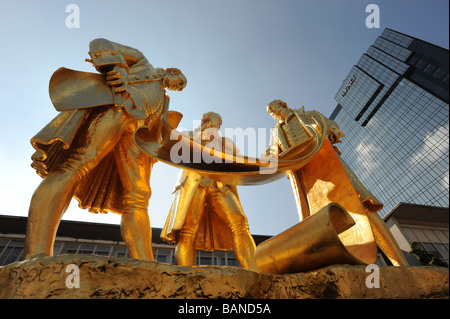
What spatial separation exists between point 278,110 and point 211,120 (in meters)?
1.04

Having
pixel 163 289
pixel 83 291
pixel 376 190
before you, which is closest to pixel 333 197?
pixel 163 289

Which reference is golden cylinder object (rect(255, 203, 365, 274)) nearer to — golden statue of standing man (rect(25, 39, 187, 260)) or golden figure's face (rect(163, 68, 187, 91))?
golden statue of standing man (rect(25, 39, 187, 260))

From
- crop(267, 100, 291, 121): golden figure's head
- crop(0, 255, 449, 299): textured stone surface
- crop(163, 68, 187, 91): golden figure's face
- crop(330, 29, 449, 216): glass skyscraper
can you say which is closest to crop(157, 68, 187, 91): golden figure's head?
crop(163, 68, 187, 91): golden figure's face

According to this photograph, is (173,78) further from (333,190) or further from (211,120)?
(333,190)

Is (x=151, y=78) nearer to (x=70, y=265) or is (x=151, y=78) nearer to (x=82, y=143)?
(x=82, y=143)

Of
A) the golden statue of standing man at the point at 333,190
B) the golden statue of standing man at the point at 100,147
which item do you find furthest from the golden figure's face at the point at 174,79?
the golden statue of standing man at the point at 333,190

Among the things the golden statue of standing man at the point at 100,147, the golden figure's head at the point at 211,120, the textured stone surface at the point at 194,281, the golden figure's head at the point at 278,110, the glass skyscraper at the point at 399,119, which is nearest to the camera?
the glass skyscraper at the point at 399,119

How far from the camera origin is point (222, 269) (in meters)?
1.53

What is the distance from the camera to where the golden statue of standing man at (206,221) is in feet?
10.3

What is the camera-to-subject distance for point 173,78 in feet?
12.3

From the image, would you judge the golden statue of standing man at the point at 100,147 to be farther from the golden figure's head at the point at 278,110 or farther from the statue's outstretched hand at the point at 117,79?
the golden figure's head at the point at 278,110

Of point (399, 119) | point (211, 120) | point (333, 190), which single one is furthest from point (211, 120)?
point (399, 119)

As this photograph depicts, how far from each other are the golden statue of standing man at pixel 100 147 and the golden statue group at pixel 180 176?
1 cm

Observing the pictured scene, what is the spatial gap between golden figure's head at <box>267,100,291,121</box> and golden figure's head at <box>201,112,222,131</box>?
2.61 feet
